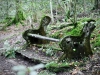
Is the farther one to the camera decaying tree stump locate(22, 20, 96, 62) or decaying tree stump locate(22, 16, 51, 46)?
decaying tree stump locate(22, 16, 51, 46)

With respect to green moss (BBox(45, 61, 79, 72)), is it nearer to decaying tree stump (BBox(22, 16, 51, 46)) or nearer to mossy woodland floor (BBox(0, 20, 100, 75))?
mossy woodland floor (BBox(0, 20, 100, 75))

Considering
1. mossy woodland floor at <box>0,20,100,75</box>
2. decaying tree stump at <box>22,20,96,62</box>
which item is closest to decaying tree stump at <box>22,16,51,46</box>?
mossy woodland floor at <box>0,20,100,75</box>

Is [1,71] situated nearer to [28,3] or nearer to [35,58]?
[35,58]

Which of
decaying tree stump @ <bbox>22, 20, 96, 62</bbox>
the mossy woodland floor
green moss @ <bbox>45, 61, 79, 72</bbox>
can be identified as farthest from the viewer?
decaying tree stump @ <bbox>22, 20, 96, 62</bbox>

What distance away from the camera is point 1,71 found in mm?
8125

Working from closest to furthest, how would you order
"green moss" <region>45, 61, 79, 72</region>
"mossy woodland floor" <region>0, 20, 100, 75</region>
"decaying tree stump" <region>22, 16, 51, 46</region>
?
"mossy woodland floor" <region>0, 20, 100, 75</region> < "green moss" <region>45, 61, 79, 72</region> < "decaying tree stump" <region>22, 16, 51, 46</region>

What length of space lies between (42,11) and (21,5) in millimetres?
5654

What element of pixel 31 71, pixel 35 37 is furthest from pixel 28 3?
pixel 31 71

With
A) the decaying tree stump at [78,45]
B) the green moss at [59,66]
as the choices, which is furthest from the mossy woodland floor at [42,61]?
the decaying tree stump at [78,45]

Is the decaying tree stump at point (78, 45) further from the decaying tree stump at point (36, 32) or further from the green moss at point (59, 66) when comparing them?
the decaying tree stump at point (36, 32)

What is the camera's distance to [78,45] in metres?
7.78

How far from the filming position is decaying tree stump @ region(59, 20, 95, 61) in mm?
7637

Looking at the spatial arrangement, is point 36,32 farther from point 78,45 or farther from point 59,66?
point 59,66

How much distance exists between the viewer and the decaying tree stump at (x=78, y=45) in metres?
7.64
